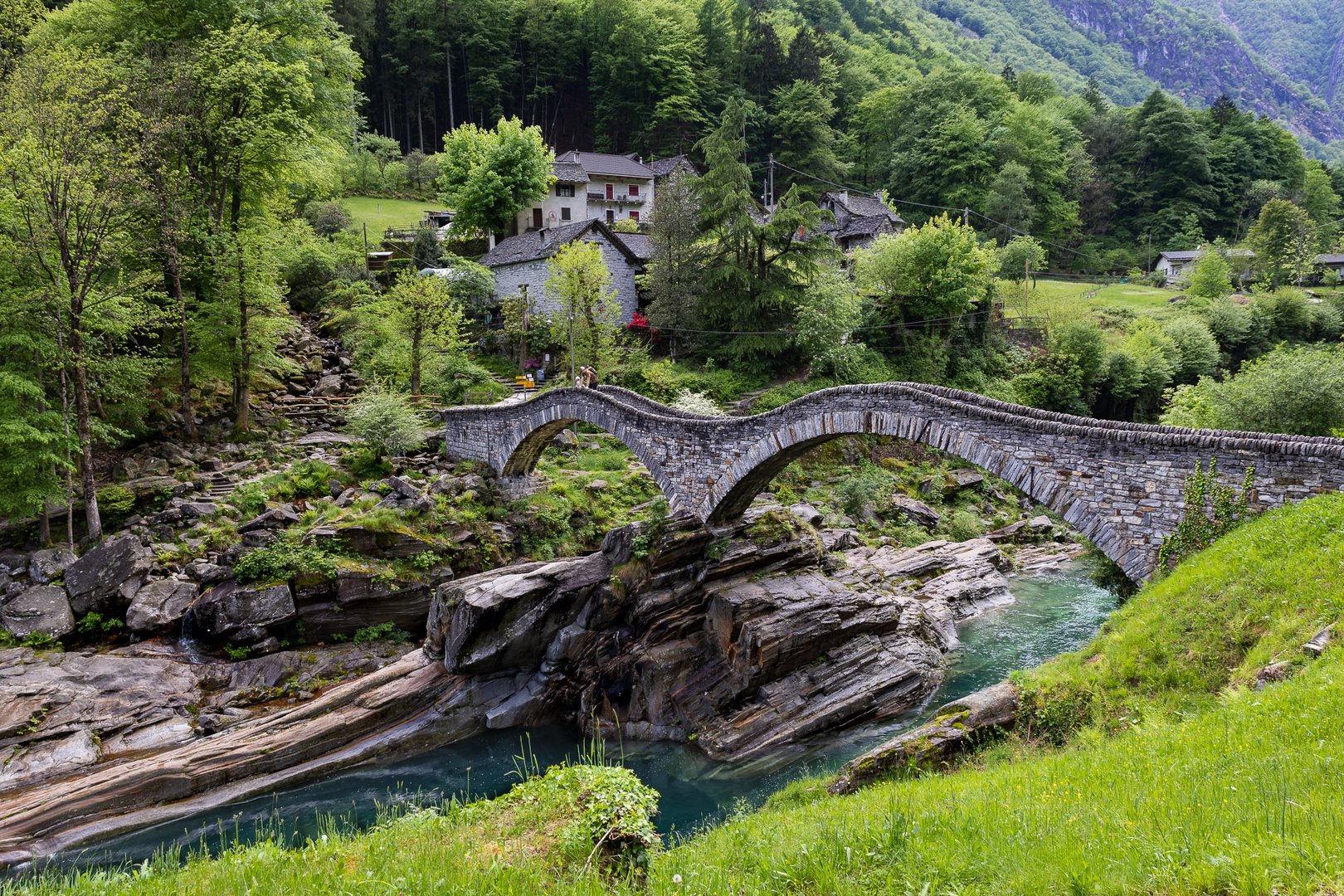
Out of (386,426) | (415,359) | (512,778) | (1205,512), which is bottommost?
(512,778)

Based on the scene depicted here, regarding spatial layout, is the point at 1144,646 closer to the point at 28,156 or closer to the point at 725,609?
the point at 725,609

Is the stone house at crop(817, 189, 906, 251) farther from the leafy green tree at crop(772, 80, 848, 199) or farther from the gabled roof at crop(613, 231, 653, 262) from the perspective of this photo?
the gabled roof at crop(613, 231, 653, 262)

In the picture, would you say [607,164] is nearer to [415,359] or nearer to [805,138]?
[805,138]

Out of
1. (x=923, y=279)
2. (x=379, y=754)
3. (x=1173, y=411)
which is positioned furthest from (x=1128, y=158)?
(x=379, y=754)

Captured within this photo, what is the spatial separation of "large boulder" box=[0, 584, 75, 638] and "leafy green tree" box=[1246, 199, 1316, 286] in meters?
70.7

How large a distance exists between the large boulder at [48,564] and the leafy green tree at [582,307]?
797 inches

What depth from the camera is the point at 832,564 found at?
21125 mm

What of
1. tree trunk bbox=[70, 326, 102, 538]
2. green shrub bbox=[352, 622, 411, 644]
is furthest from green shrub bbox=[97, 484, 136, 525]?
green shrub bbox=[352, 622, 411, 644]

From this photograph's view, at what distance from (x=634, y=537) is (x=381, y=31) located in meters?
73.3

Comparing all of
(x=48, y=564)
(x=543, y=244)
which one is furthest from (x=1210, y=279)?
(x=48, y=564)

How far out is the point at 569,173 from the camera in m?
53.7

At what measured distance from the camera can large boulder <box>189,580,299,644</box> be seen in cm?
1837

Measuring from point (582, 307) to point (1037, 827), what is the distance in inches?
1252

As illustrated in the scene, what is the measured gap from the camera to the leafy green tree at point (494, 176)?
46.8 m
